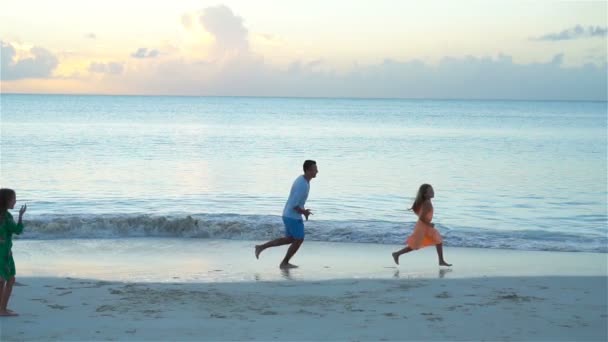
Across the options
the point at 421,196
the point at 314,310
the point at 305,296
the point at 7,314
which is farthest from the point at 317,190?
the point at 7,314

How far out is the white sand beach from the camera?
7016 mm

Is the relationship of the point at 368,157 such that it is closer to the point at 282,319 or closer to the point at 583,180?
the point at 583,180

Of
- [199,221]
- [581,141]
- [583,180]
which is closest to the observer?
[199,221]

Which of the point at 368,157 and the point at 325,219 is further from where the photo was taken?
the point at 368,157

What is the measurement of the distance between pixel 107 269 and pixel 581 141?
45.5m

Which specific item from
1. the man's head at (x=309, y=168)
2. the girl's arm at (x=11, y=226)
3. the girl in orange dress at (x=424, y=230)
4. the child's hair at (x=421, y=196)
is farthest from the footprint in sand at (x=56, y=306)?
the child's hair at (x=421, y=196)

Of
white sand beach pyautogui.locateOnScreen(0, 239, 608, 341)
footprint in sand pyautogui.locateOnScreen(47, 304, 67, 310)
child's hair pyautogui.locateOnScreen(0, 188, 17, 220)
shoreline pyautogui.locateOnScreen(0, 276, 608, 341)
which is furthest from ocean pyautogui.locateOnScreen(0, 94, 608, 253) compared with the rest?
child's hair pyautogui.locateOnScreen(0, 188, 17, 220)

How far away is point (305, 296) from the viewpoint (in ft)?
28.2

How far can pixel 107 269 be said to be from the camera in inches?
415

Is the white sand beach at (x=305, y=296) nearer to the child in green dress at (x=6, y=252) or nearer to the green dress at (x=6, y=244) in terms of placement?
the child in green dress at (x=6, y=252)

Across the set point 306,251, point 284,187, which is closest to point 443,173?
point 284,187

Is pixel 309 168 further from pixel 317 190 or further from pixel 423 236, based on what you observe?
pixel 317 190

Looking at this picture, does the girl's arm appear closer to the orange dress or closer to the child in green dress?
the child in green dress

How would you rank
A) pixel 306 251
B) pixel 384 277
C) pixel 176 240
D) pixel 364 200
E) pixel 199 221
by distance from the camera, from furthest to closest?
pixel 364 200 < pixel 199 221 < pixel 176 240 < pixel 306 251 < pixel 384 277
